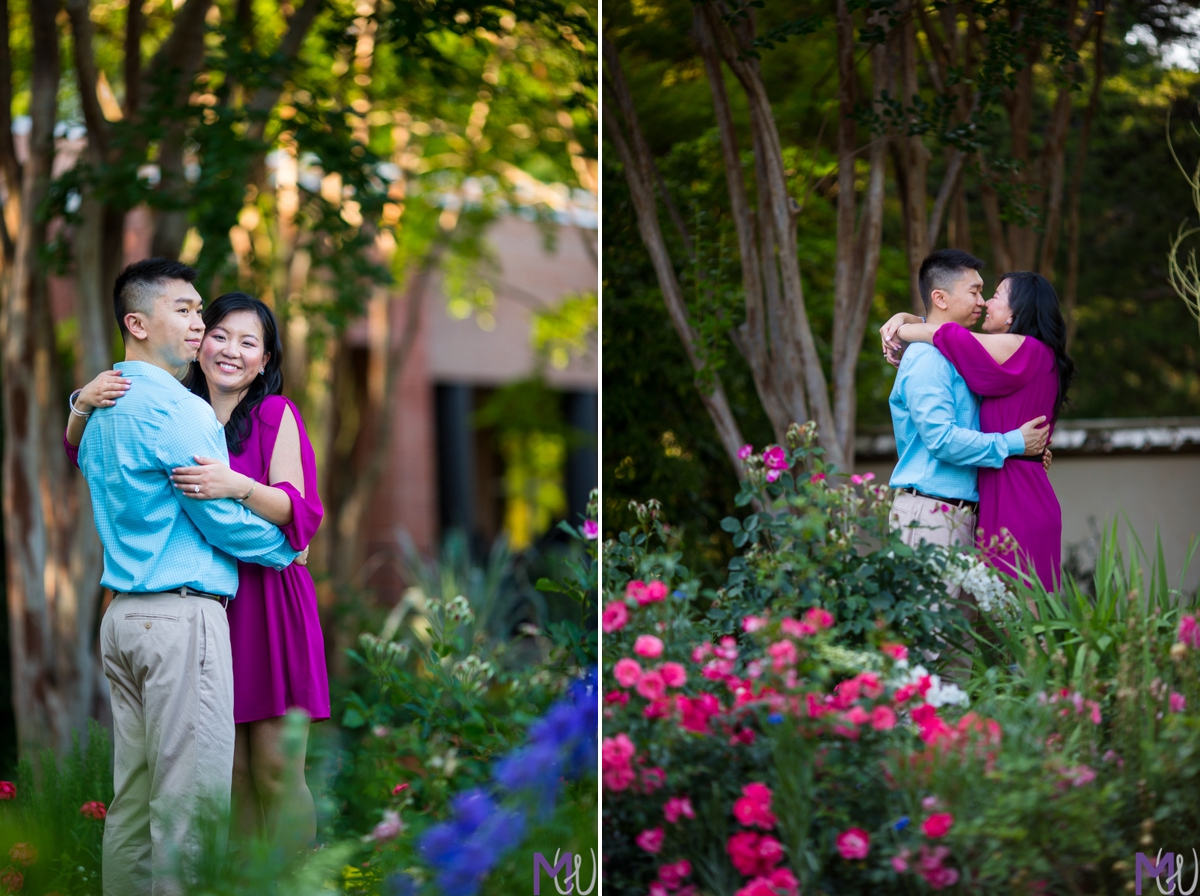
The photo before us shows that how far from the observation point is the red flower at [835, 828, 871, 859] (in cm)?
273

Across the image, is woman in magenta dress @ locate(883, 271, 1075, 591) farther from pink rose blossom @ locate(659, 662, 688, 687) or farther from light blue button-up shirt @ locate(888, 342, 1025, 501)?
pink rose blossom @ locate(659, 662, 688, 687)

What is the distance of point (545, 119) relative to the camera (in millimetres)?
8328

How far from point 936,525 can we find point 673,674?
1.04 meters

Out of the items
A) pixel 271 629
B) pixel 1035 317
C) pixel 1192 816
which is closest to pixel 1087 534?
pixel 1035 317

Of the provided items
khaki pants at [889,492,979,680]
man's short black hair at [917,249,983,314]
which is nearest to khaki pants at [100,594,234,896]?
khaki pants at [889,492,979,680]

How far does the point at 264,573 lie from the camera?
124 inches

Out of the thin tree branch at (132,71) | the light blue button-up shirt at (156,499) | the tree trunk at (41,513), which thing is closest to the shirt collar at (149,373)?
the light blue button-up shirt at (156,499)

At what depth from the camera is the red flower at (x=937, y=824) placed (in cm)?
272

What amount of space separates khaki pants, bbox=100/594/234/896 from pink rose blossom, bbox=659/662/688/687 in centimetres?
112

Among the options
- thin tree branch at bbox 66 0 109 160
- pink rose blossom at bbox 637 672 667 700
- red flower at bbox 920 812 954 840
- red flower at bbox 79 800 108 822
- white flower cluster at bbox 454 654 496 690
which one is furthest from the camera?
thin tree branch at bbox 66 0 109 160

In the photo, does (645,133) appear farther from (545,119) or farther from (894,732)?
(545,119)

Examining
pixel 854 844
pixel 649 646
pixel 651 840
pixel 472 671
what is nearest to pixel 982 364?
pixel 649 646

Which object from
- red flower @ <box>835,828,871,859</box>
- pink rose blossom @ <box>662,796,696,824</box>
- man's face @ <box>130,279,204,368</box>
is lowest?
red flower @ <box>835,828,871,859</box>

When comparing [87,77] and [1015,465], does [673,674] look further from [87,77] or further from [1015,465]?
[87,77]
